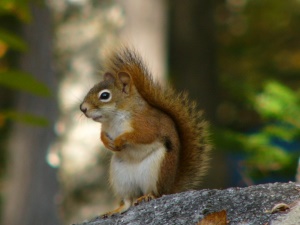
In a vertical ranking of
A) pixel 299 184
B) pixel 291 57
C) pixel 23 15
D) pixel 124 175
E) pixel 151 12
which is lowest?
pixel 299 184

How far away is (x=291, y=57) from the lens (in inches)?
572

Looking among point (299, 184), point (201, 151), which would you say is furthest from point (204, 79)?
point (299, 184)

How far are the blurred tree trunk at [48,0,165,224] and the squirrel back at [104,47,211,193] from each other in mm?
4001

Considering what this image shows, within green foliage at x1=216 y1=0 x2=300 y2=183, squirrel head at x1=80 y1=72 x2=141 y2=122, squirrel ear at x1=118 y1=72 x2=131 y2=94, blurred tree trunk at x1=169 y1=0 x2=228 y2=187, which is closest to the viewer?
squirrel head at x1=80 y1=72 x2=141 y2=122

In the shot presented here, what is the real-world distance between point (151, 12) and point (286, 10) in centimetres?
612

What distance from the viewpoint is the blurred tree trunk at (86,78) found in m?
8.58

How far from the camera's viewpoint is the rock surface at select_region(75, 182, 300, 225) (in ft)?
11.0

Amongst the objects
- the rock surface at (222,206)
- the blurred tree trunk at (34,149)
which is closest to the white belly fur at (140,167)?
the rock surface at (222,206)

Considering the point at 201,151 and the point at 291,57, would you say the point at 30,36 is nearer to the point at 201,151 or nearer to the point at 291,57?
the point at 201,151

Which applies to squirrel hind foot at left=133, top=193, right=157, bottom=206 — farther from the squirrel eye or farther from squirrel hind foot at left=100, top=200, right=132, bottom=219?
the squirrel eye

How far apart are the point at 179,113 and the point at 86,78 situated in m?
4.52

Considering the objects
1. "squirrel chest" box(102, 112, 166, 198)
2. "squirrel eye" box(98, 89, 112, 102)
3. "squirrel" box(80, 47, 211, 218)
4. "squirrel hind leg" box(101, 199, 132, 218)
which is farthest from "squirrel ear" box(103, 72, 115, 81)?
"squirrel hind leg" box(101, 199, 132, 218)

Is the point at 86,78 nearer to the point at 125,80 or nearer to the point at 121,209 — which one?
the point at 125,80

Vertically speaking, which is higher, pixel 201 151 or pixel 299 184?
pixel 201 151
